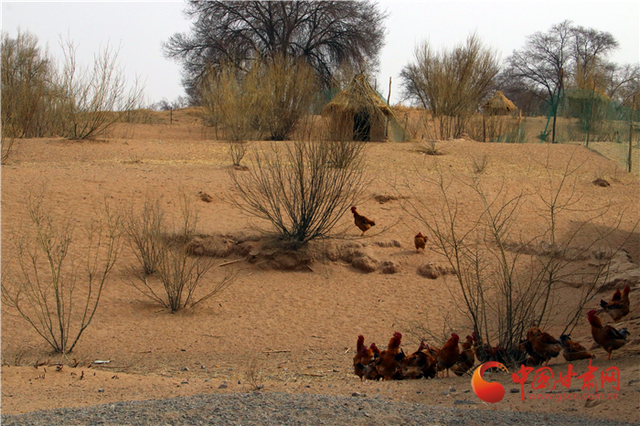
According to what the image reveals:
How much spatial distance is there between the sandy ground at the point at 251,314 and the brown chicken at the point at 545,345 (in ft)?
0.58

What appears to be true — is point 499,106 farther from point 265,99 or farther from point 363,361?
point 363,361

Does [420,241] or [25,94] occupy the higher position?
[25,94]

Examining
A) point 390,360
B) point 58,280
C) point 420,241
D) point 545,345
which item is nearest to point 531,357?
point 545,345

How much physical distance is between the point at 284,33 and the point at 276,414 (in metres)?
28.0

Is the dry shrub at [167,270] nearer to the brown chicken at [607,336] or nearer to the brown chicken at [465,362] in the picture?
the brown chicken at [465,362]

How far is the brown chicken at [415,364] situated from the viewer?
4.15m

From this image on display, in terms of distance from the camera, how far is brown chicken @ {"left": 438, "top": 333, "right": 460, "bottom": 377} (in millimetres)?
4086

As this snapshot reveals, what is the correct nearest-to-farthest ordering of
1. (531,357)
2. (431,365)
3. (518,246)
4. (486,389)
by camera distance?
1. (486,389)
2. (531,357)
3. (431,365)
4. (518,246)

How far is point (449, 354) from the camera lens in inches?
162

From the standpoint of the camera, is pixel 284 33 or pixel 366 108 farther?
pixel 284 33

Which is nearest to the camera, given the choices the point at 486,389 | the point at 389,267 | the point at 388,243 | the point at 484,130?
the point at 486,389

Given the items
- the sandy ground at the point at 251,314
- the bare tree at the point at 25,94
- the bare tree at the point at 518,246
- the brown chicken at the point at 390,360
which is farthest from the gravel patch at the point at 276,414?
the bare tree at the point at 25,94

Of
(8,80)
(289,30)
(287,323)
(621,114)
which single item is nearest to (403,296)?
(287,323)

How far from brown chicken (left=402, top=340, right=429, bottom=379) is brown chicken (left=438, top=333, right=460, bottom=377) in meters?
0.12
